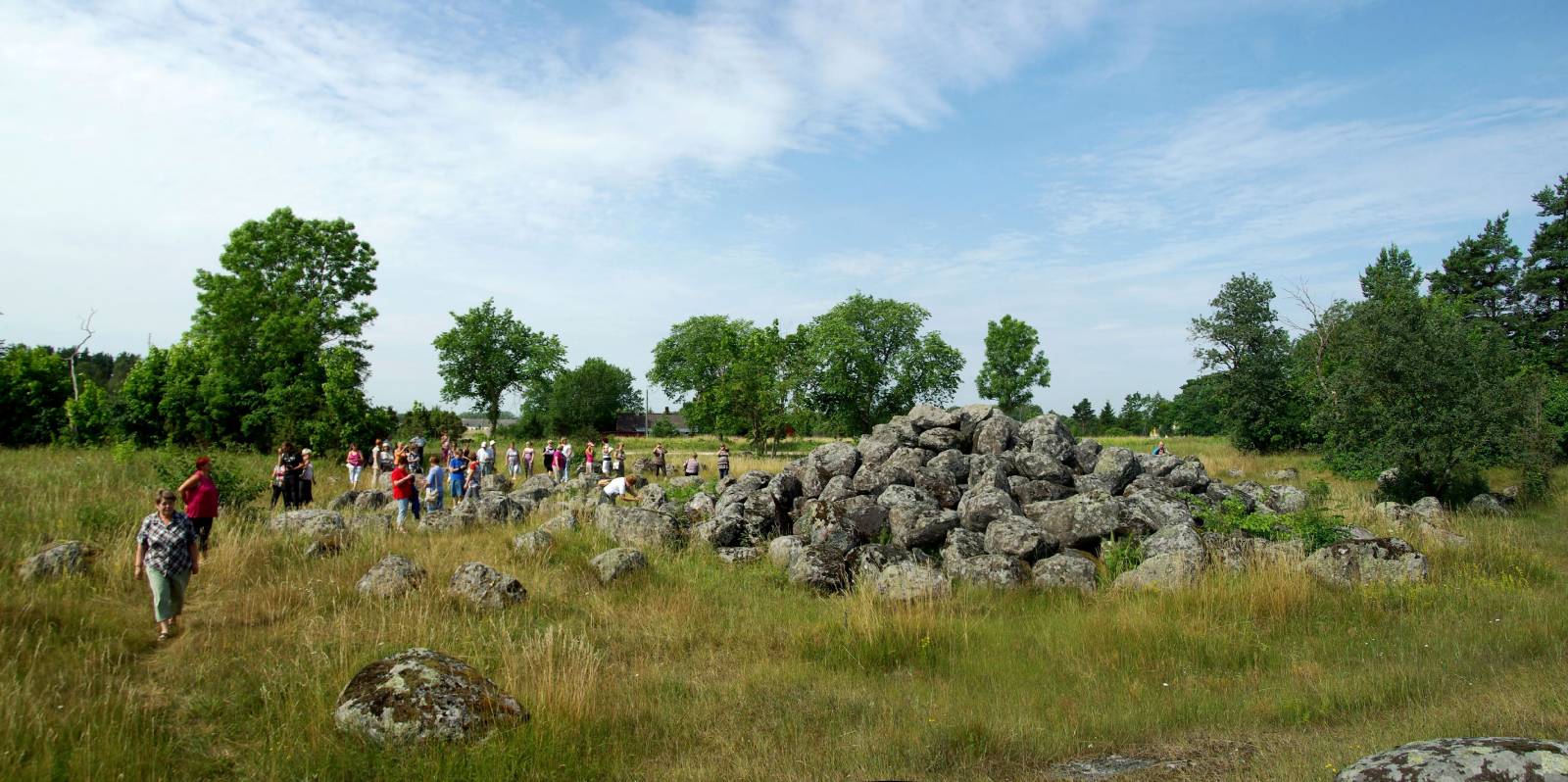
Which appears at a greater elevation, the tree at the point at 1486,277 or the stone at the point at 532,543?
the tree at the point at 1486,277

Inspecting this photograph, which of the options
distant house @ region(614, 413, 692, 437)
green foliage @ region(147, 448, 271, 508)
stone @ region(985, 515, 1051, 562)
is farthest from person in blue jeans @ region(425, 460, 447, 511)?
distant house @ region(614, 413, 692, 437)

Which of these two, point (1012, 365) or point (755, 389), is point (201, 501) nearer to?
point (755, 389)

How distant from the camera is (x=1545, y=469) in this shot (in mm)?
22375

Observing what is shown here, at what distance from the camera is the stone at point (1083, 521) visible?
12.3 m

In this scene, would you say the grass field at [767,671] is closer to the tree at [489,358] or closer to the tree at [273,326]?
the tree at [273,326]

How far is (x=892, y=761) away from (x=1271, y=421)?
39671 millimetres

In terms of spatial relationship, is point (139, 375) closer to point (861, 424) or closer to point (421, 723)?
point (421, 723)

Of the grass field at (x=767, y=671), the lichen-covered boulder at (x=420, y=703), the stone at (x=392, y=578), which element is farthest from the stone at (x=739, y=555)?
the lichen-covered boulder at (x=420, y=703)

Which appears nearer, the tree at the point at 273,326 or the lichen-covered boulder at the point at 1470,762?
the lichen-covered boulder at the point at 1470,762

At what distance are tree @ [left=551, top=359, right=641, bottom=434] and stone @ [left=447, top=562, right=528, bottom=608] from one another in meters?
73.9

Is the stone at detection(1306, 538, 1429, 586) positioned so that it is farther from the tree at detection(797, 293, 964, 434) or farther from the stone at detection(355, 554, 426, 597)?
the tree at detection(797, 293, 964, 434)

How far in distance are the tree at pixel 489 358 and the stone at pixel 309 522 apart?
179 ft

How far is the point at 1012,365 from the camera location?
229 ft

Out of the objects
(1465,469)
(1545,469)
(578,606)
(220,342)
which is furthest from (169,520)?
(220,342)
